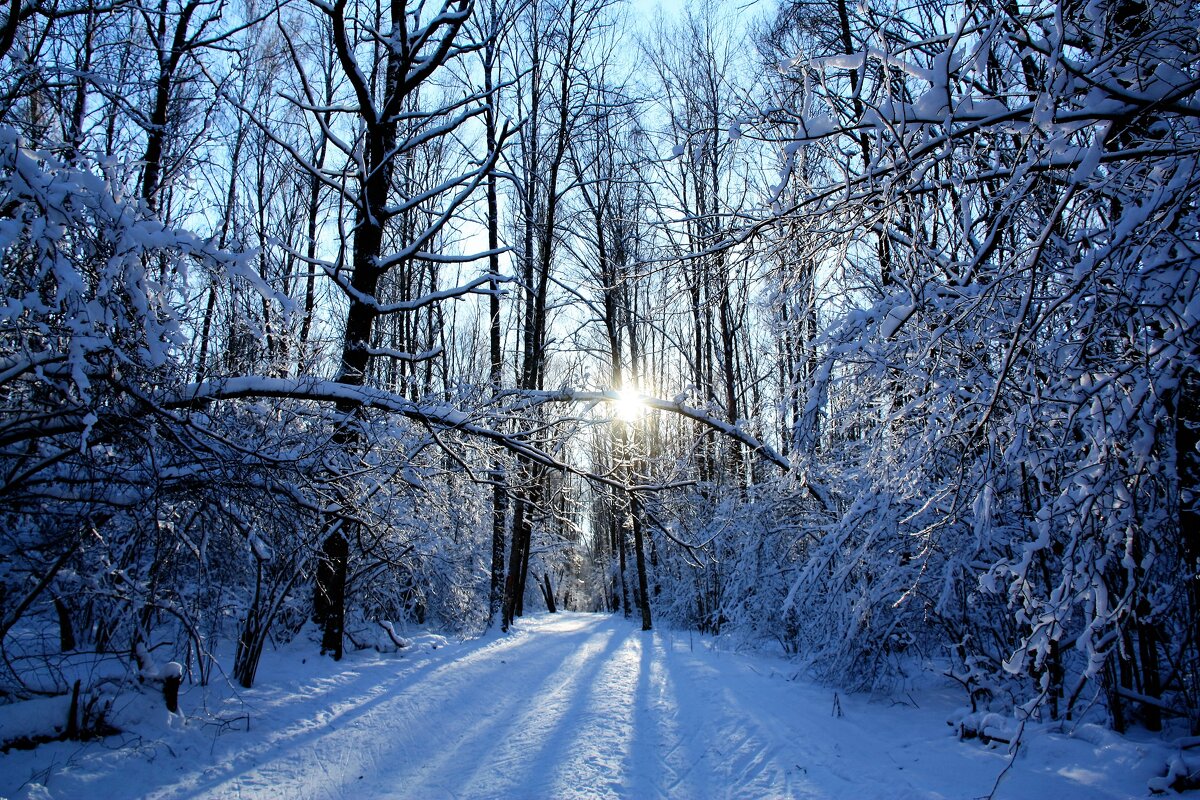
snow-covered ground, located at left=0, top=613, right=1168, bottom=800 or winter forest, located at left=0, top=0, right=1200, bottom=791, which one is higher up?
winter forest, located at left=0, top=0, right=1200, bottom=791

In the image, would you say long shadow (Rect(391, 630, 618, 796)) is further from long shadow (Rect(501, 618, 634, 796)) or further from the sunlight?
the sunlight

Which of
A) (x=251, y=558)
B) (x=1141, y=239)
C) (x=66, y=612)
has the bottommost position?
(x=66, y=612)

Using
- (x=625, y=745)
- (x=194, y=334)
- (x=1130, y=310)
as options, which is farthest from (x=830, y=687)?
(x=194, y=334)

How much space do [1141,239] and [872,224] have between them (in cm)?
101

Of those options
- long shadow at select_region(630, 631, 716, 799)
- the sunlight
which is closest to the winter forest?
the sunlight

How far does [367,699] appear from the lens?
6.10 m

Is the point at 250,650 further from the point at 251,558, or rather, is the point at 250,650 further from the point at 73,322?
the point at 73,322

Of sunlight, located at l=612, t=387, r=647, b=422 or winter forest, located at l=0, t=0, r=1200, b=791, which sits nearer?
winter forest, located at l=0, t=0, r=1200, b=791

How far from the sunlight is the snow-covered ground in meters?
2.90

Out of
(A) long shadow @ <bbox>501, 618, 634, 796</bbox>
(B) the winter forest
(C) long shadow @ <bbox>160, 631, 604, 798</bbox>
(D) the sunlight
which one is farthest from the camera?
(D) the sunlight

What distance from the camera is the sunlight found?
5.78 meters

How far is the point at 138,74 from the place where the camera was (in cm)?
598

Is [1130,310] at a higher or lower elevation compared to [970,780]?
higher

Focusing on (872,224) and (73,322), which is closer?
(73,322)
